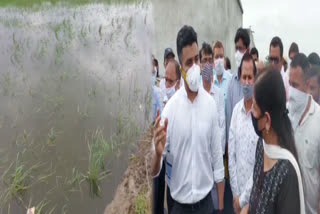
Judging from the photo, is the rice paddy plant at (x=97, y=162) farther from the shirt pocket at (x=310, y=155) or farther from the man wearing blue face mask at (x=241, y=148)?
the shirt pocket at (x=310, y=155)

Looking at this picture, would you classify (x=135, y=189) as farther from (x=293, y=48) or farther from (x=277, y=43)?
(x=293, y=48)

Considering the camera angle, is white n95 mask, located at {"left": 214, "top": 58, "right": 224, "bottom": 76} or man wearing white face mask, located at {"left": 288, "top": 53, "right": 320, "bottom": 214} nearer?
man wearing white face mask, located at {"left": 288, "top": 53, "right": 320, "bottom": 214}

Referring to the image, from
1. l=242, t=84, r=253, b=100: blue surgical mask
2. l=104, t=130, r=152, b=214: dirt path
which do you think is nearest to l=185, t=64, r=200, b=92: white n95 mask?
l=242, t=84, r=253, b=100: blue surgical mask

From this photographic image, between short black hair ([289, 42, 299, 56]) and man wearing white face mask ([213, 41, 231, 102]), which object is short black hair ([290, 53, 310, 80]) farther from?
short black hair ([289, 42, 299, 56])

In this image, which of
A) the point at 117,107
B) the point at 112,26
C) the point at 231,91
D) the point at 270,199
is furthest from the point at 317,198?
the point at 112,26

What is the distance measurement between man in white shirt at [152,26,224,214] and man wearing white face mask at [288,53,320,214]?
537 mm

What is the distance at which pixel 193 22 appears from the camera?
9344 mm

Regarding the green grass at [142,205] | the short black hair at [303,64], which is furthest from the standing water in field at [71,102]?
the short black hair at [303,64]

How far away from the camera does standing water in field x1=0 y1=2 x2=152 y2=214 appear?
4.24m

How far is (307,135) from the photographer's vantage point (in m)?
2.41

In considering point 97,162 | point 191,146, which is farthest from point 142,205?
point 191,146

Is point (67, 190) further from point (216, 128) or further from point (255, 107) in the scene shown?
point (255, 107)

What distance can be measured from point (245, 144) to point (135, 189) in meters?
1.87

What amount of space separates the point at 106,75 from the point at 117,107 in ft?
3.77
